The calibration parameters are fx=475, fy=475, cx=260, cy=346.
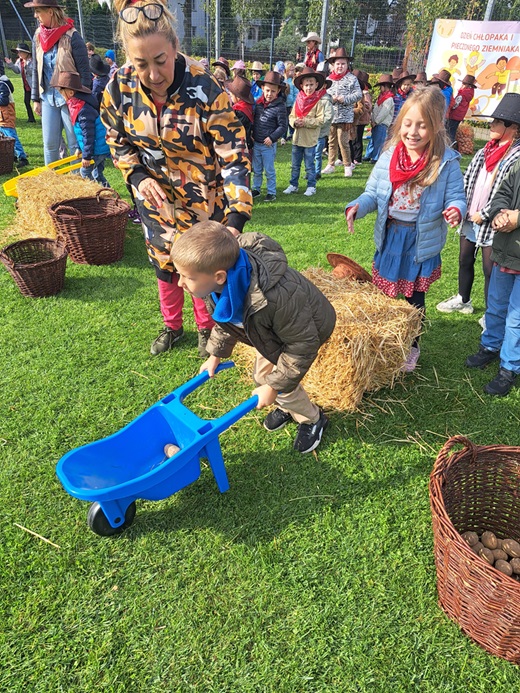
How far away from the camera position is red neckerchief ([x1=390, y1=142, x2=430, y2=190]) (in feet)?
10.5

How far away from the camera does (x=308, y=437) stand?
319 centimetres

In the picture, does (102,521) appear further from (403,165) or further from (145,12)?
(403,165)

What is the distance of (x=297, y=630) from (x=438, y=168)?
9.53 feet

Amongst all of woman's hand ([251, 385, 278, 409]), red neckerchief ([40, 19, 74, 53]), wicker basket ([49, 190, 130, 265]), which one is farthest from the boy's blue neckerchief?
red neckerchief ([40, 19, 74, 53])

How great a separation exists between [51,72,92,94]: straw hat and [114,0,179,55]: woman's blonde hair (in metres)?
4.21

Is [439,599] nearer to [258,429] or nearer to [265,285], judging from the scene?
[258,429]

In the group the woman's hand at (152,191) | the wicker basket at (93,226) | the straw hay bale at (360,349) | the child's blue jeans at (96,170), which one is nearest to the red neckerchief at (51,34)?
the child's blue jeans at (96,170)

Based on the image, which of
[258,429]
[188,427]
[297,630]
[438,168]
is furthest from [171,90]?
[297,630]

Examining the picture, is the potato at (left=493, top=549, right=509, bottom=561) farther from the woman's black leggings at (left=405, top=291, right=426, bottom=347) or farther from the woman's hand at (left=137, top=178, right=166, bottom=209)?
the woman's hand at (left=137, top=178, right=166, bottom=209)

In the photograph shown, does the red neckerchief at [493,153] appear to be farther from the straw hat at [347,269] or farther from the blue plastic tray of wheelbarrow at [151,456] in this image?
the blue plastic tray of wheelbarrow at [151,456]

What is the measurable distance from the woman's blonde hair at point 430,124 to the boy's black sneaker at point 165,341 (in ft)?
7.45

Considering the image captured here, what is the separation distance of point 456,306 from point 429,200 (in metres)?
1.86

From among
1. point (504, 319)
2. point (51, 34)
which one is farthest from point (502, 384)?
point (51, 34)

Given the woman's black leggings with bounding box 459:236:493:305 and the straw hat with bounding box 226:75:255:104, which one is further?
the straw hat with bounding box 226:75:255:104
